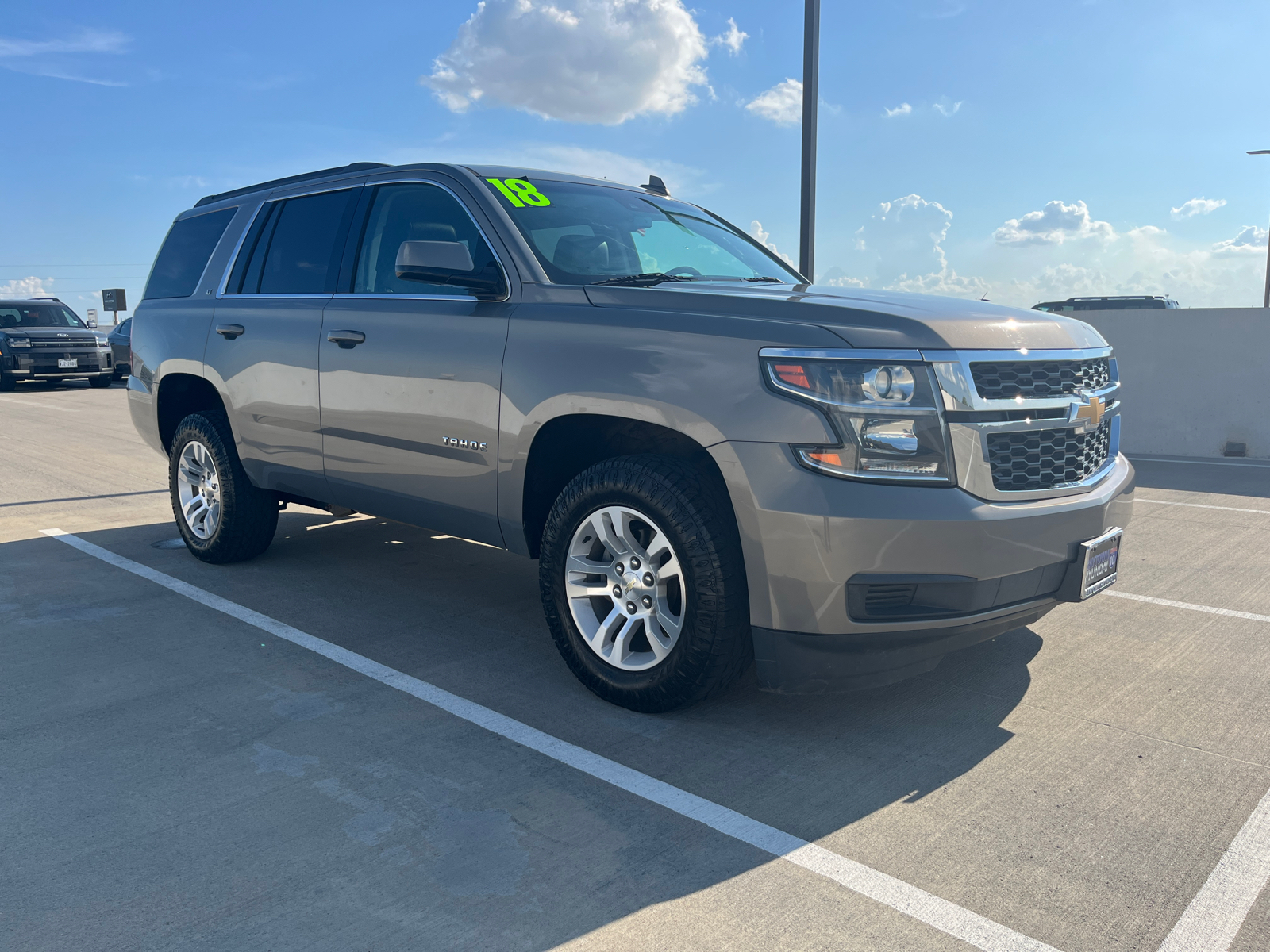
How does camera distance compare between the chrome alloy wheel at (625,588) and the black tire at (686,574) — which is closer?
the black tire at (686,574)

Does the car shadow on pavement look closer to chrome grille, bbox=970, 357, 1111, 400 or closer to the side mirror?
chrome grille, bbox=970, 357, 1111, 400

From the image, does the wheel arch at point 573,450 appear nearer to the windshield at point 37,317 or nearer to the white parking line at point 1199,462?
the white parking line at point 1199,462

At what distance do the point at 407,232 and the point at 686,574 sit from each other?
2.21m

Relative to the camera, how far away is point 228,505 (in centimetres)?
549

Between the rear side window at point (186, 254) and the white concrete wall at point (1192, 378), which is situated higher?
the rear side window at point (186, 254)

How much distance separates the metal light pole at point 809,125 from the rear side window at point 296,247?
5264 millimetres

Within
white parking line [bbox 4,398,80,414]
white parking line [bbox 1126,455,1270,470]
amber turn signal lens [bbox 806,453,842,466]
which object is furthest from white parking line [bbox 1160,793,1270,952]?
white parking line [bbox 4,398,80,414]

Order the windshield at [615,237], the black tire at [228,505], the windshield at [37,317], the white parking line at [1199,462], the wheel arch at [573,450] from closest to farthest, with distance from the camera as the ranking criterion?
the wheel arch at [573,450] → the windshield at [615,237] → the black tire at [228,505] → the white parking line at [1199,462] → the windshield at [37,317]

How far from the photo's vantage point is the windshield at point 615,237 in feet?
13.5

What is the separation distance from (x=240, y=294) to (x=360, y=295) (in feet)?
3.83

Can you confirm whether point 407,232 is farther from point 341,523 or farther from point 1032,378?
point 341,523

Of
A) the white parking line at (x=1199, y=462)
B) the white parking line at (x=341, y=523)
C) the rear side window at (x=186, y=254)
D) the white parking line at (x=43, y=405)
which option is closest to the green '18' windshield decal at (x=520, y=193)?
the rear side window at (x=186, y=254)

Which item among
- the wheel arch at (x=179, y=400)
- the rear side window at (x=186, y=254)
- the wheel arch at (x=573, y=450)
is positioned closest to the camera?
the wheel arch at (x=573, y=450)

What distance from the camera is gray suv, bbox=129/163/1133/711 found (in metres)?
3.03
